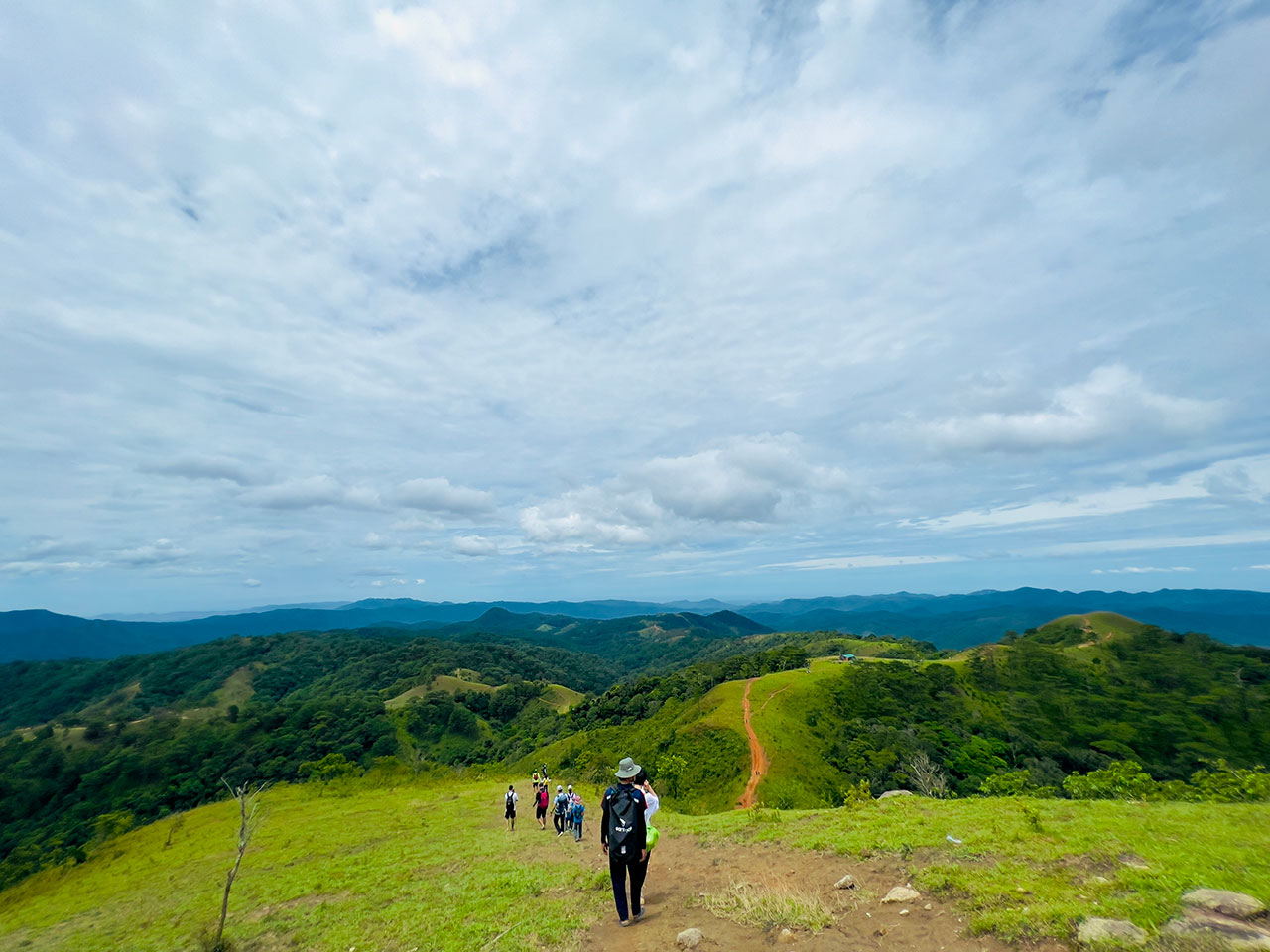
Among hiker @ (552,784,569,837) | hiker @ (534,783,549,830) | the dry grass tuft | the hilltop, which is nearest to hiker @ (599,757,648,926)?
the dry grass tuft

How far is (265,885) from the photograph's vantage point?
2064 cm

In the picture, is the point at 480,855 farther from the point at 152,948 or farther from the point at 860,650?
the point at 860,650

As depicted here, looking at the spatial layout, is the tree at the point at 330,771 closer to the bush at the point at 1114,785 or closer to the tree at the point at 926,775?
the tree at the point at 926,775

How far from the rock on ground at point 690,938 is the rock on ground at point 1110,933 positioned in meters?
5.68

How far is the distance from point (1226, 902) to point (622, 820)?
9045 millimetres

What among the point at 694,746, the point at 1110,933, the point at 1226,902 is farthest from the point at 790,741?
the point at 1110,933

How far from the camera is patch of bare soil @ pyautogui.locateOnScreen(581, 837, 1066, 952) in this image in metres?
8.61

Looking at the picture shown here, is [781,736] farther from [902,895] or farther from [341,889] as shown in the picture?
[902,895]

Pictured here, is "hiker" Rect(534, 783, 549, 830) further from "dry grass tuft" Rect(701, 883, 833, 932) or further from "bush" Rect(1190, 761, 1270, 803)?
"bush" Rect(1190, 761, 1270, 803)

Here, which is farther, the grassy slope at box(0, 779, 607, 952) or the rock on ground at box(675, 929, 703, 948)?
the grassy slope at box(0, 779, 607, 952)

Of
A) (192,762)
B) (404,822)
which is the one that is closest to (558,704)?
(192,762)

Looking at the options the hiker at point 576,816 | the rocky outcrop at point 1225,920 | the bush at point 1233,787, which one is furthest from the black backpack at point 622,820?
the bush at point 1233,787

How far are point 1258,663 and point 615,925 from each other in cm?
16865

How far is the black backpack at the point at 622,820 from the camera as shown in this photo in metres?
9.65
